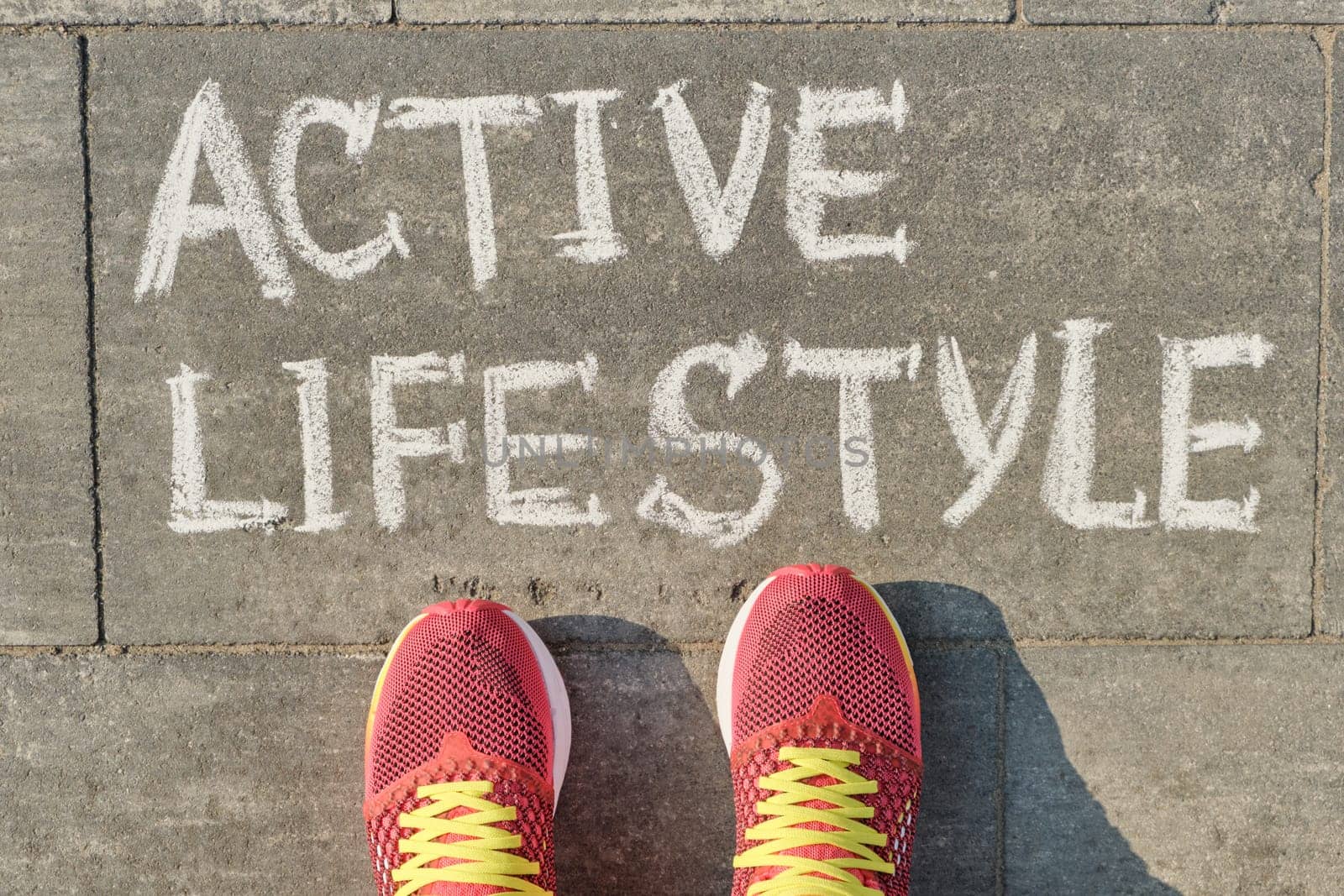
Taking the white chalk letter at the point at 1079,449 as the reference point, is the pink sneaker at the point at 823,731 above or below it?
below

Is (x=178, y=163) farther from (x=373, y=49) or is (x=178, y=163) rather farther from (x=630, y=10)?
(x=630, y=10)

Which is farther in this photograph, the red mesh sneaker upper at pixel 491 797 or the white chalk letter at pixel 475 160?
the white chalk letter at pixel 475 160

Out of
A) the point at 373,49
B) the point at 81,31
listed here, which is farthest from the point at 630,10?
the point at 81,31

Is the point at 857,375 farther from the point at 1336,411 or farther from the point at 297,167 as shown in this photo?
the point at 297,167

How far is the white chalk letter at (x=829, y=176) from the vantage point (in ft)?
7.72

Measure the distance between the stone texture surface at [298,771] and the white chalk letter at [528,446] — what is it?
38 cm

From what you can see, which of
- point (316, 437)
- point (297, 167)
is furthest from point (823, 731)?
point (297, 167)

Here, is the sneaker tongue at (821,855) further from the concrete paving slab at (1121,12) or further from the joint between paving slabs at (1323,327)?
the concrete paving slab at (1121,12)

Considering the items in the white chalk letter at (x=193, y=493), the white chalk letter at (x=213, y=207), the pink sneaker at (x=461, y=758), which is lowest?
the pink sneaker at (x=461, y=758)

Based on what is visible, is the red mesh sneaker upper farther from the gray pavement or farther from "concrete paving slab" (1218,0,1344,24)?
"concrete paving slab" (1218,0,1344,24)

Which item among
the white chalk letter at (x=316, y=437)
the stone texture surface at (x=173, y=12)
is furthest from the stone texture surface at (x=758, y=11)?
the white chalk letter at (x=316, y=437)

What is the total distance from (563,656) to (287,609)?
728mm

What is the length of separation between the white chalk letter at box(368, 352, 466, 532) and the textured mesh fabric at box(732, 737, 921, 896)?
3.53 ft

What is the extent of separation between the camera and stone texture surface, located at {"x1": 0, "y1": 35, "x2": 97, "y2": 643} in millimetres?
2369
